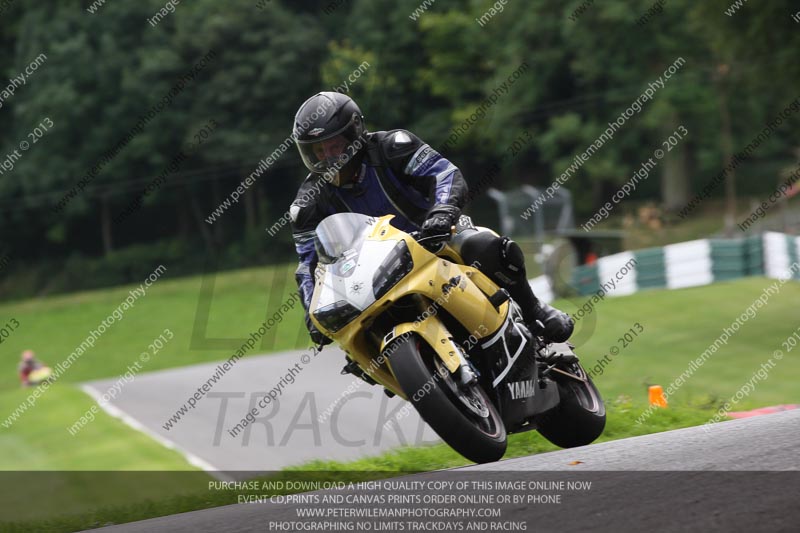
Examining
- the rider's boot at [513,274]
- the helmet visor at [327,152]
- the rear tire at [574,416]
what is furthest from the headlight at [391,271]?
the rear tire at [574,416]

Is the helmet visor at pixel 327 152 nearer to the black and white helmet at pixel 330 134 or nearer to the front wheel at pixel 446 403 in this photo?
the black and white helmet at pixel 330 134

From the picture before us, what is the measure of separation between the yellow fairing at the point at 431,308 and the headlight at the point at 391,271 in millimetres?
27

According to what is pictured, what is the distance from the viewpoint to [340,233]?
5691 mm

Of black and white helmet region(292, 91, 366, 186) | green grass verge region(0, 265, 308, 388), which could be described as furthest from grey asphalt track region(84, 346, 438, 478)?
black and white helmet region(292, 91, 366, 186)

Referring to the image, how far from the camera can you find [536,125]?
49906 mm

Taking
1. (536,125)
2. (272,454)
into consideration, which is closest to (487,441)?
(272,454)

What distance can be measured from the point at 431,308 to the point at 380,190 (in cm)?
96

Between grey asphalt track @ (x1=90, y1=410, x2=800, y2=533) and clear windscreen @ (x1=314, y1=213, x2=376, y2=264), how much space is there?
1.22m

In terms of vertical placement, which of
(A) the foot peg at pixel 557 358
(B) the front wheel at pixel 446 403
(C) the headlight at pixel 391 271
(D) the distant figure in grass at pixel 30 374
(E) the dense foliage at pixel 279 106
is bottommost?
(E) the dense foliage at pixel 279 106

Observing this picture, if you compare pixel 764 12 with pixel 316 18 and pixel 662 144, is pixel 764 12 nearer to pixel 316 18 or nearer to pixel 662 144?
pixel 662 144

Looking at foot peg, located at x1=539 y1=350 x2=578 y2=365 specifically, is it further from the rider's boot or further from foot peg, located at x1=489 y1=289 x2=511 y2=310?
foot peg, located at x1=489 y1=289 x2=511 y2=310

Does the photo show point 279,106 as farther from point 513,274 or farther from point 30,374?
point 513,274

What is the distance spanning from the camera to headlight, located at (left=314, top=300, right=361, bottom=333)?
5523 millimetres

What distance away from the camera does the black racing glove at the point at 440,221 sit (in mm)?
5641
